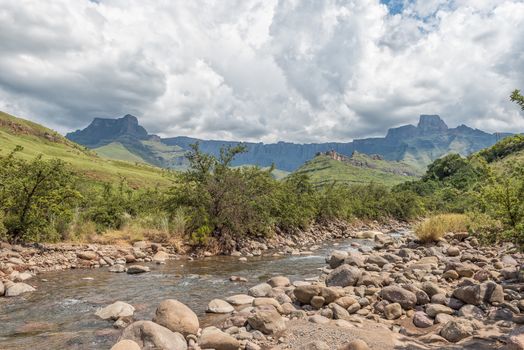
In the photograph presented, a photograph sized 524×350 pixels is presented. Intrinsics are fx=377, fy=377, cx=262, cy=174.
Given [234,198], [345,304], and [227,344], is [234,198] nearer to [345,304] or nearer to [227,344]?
[345,304]

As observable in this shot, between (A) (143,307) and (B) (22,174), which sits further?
(B) (22,174)

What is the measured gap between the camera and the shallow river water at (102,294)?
10.2 m

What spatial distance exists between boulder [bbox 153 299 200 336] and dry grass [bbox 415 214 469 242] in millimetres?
20547

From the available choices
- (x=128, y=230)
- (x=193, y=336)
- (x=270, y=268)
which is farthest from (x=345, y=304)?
(x=128, y=230)

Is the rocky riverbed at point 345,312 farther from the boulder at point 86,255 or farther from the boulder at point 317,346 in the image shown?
the boulder at point 86,255

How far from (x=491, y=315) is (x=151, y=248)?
827 inches

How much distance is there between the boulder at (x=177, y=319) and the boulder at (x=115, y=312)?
2.16 metres

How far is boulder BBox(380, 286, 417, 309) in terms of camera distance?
454 inches

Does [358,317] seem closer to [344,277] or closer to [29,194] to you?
[344,277]

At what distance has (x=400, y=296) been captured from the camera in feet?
38.6

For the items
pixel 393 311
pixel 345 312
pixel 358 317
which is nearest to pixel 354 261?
pixel 393 311

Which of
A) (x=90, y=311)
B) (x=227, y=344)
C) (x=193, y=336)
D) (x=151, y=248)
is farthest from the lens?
(x=151, y=248)

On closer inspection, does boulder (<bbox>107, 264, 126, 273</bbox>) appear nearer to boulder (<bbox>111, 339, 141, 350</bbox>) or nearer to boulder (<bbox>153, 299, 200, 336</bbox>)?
boulder (<bbox>153, 299, 200, 336</bbox>)

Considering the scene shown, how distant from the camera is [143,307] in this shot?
1314 centimetres
